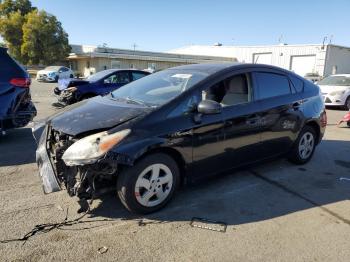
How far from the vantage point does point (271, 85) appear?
4891mm

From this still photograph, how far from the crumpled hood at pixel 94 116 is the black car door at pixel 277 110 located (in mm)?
1850

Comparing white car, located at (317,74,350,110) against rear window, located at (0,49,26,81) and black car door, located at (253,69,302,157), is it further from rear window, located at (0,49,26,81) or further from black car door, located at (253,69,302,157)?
rear window, located at (0,49,26,81)

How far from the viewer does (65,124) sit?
3.68 metres

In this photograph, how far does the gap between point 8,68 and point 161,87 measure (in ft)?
11.8

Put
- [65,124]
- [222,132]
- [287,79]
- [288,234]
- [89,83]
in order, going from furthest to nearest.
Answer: [89,83], [287,79], [222,132], [65,124], [288,234]

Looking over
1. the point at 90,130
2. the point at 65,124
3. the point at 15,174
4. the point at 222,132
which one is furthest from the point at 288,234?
the point at 15,174

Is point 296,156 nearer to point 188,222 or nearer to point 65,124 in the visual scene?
point 188,222

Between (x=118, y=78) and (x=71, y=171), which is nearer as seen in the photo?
(x=71, y=171)

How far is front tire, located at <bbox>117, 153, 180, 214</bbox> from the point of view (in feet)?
11.2

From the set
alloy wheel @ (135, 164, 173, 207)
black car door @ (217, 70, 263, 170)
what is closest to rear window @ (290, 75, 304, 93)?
black car door @ (217, 70, 263, 170)

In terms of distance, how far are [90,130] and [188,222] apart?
1413mm

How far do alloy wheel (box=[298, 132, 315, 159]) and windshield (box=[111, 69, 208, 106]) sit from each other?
230 cm

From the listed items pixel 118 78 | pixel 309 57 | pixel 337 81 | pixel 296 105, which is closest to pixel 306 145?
pixel 296 105

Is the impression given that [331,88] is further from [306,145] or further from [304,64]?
[304,64]
